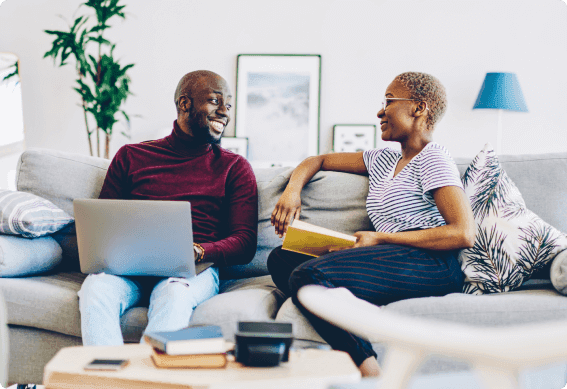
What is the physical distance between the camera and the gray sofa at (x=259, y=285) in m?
1.32

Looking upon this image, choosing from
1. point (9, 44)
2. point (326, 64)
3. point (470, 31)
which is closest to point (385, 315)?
point (326, 64)

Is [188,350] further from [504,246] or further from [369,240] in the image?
[504,246]

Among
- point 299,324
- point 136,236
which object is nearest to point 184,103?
point 136,236

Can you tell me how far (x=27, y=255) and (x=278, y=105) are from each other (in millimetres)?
2254

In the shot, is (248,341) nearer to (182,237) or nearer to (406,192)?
(182,237)

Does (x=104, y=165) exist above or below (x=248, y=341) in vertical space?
above

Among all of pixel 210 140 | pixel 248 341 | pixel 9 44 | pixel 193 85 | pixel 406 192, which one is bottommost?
pixel 248 341

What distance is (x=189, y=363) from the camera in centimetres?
85

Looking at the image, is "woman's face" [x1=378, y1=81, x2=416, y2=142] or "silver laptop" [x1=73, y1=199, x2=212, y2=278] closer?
"silver laptop" [x1=73, y1=199, x2=212, y2=278]

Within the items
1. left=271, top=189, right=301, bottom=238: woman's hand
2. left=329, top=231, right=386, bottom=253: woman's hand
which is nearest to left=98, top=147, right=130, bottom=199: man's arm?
left=271, top=189, right=301, bottom=238: woman's hand

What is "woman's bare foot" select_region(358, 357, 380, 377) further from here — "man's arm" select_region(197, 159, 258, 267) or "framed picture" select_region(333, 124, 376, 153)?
"framed picture" select_region(333, 124, 376, 153)

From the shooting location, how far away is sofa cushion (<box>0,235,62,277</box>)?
1482 mm

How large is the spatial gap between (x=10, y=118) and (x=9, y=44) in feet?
1.93

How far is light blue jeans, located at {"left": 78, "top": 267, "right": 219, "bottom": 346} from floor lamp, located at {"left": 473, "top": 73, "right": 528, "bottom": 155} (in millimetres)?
2491
